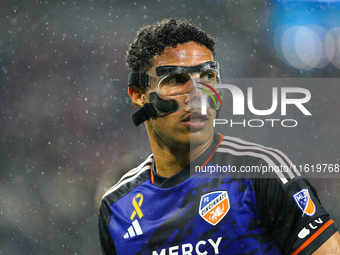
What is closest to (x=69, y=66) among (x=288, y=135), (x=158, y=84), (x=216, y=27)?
(x=216, y=27)

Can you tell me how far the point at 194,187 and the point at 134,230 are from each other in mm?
A: 486

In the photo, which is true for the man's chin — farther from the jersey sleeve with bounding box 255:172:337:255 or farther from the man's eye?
the jersey sleeve with bounding box 255:172:337:255

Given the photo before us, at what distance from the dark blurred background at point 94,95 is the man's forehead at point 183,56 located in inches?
141

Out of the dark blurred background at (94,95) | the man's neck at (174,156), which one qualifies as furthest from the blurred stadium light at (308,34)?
the man's neck at (174,156)

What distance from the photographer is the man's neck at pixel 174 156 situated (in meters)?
2.31

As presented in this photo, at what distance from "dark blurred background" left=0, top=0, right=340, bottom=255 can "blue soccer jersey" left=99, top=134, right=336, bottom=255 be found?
3.48 metres

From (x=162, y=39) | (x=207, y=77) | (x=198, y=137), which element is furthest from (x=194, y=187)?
(x=162, y=39)

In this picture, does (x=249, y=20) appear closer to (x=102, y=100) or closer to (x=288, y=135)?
(x=288, y=135)

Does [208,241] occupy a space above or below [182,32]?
below

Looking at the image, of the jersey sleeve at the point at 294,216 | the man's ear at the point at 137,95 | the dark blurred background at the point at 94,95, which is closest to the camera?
the jersey sleeve at the point at 294,216

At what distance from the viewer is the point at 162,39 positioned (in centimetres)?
224

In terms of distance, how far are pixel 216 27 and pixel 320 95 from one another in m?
2.03

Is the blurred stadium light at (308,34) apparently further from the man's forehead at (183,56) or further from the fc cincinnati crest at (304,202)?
the fc cincinnati crest at (304,202)

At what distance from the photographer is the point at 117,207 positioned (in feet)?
8.21
